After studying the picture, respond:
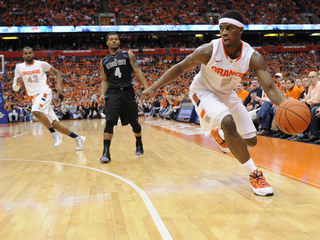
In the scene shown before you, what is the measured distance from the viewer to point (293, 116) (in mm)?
3070

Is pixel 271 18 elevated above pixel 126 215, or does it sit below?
above

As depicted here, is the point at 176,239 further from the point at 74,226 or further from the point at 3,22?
the point at 3,22

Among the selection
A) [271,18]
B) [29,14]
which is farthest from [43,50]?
[271,18]

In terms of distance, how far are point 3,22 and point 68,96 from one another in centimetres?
1406

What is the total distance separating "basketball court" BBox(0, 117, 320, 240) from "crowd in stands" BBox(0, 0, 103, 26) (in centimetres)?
3280

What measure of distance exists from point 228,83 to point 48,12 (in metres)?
36.8

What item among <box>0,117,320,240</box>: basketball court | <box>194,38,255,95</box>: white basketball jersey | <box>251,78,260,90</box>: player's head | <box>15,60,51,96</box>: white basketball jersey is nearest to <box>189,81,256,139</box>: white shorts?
<box>194,38,255,95</box>: white basketball jersey

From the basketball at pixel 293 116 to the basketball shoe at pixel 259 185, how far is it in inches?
22.6

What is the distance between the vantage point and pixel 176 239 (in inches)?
82.4

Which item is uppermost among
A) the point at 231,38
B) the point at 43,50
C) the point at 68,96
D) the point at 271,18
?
the point at 271,18

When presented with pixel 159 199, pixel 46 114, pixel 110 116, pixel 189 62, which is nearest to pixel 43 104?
pixel 46 114

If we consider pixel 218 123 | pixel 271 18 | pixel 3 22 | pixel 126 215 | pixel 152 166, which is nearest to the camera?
pixel 126 215

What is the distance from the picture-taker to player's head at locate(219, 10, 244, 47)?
3.17m

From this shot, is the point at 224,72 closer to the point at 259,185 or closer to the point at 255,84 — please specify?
the point at 259,185
